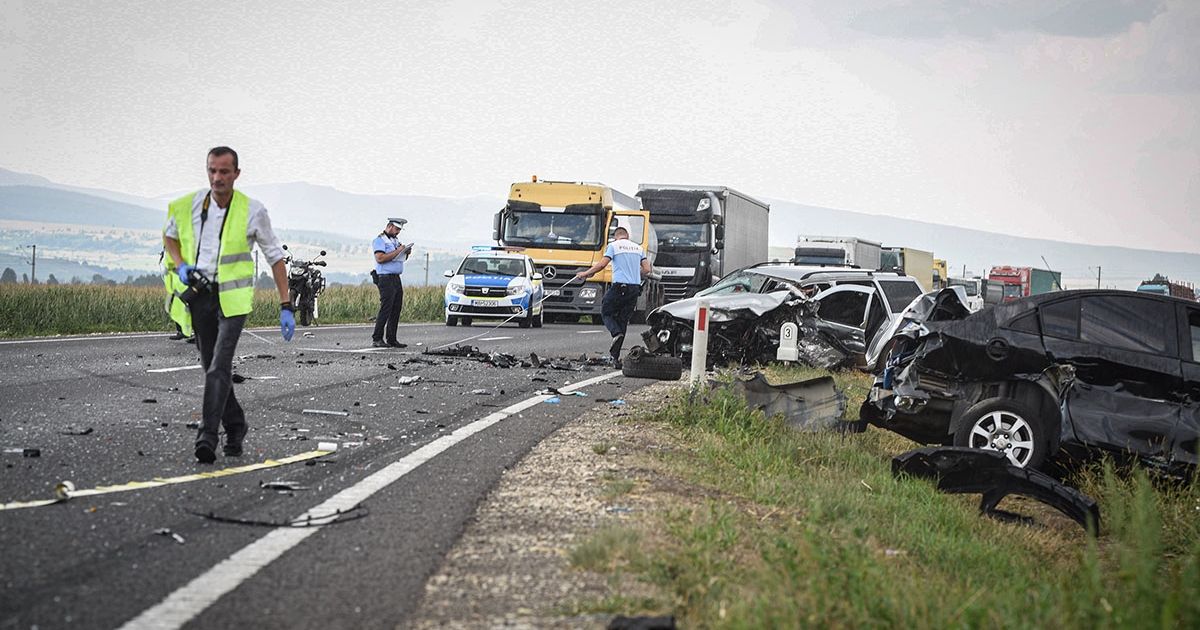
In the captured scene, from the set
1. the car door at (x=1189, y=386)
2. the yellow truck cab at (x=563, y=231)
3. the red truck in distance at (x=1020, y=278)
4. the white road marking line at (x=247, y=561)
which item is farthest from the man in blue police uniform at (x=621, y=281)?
the red truck in distance at (x=1020, y=278)

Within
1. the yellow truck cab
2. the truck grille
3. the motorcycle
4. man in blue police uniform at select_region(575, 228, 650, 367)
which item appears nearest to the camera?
man in blue police uniform at select_region(575, 228, 650, 367)

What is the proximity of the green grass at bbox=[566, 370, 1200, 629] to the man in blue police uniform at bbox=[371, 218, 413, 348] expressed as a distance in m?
8.53

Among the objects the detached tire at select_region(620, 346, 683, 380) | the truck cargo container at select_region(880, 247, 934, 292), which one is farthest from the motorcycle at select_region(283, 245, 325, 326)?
the truck cargo container at select_region(880, 247, 934, 292)

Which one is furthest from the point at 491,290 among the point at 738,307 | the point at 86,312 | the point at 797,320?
the point at 797,320

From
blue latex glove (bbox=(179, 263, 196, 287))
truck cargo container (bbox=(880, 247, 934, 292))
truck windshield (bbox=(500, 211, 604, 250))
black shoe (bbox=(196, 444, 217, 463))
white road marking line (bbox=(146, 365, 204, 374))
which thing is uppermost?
truck cargo container (bbox=(880, 247, 934, 292))

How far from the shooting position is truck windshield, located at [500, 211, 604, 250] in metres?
29.8

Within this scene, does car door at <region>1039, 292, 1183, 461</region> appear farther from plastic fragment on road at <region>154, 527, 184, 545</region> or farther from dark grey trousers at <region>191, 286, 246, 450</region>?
plastic fragment on road at <region>154, 527, 184, 545</region>

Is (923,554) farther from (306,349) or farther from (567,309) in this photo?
(567,309)

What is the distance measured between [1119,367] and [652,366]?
6.39m

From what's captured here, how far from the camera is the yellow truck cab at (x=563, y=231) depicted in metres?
29.5

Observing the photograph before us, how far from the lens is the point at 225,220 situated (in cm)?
750

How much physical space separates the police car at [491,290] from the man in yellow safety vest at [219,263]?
18152mm

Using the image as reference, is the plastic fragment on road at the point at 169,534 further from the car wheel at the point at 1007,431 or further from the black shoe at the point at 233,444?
the car wheel at the point at 1007,431

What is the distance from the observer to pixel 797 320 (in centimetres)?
1532
